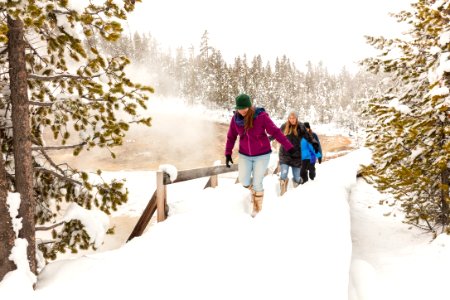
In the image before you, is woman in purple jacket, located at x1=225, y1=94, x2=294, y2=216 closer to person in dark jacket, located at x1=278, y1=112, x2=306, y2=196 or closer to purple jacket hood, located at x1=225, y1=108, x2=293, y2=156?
purple jacket hood, located at x1=225, y1=108, x2=293, y2=156

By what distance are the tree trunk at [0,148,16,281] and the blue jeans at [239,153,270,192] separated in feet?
11.8

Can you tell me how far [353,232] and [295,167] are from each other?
6.50 ft

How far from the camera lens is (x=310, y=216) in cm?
543

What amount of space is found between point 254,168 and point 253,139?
0.56m

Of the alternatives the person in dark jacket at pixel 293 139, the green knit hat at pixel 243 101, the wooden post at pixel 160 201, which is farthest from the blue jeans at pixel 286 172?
the wooden post at pixel 160 201

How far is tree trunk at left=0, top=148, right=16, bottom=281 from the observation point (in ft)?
10.7

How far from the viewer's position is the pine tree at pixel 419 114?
15.9ft

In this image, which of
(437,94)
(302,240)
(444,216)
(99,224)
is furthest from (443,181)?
(99,224)

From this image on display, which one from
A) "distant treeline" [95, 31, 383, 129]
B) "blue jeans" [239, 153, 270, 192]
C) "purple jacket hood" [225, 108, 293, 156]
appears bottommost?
"blue jeans" [239, 153, 270, 192]

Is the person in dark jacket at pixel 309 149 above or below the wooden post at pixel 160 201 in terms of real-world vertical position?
above

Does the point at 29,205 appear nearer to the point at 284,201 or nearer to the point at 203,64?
the point at 284,201

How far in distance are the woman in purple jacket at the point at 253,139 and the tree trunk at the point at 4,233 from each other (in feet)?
10.9

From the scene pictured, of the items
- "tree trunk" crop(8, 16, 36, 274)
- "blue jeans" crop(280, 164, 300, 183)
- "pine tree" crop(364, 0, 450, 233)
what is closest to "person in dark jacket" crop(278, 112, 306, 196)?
"blue jeans" crop(280, 164, 300, 183)

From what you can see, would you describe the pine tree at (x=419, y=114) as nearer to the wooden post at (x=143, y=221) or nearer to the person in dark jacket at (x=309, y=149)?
the person in dark jacket at (x=309, y=149)
